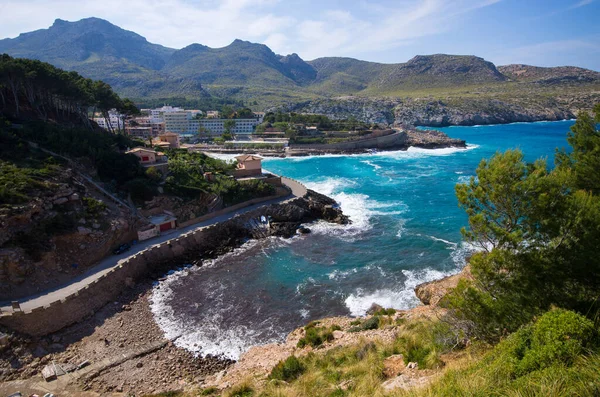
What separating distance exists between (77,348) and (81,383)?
290cm

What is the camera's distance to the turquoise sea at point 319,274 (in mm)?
19828

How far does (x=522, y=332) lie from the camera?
7.59 metres

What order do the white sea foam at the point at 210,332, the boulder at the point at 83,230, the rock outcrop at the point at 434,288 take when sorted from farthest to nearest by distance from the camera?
the boulder at the point at 83,230
the rock outcrop at the point at 434,288
the white sea foam at the point at 210,332

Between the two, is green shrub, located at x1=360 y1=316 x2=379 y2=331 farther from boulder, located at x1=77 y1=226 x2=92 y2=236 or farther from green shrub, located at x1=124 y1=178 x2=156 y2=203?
green shrub, located at x1=124 y1=178 x2=156 y2=203

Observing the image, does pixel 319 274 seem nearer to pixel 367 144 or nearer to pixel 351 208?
pixel 351 208

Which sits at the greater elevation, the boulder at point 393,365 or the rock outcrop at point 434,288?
the boulder at point 393,365

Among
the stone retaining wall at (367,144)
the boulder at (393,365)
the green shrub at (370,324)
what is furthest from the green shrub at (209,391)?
the stone retaining wall at (367,144)

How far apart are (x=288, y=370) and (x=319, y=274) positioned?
12445 millimetres

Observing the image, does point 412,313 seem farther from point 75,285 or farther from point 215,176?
point 215,176

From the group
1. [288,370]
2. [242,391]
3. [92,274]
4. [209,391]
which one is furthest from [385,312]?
[92,274]

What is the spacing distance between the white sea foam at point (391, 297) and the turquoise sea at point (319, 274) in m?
0.06

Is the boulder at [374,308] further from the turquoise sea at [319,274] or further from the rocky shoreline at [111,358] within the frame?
the rocky shoreline at [111,358]

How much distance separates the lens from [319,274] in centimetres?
2528

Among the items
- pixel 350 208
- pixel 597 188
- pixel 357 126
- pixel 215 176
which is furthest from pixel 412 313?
pixel 357 126
